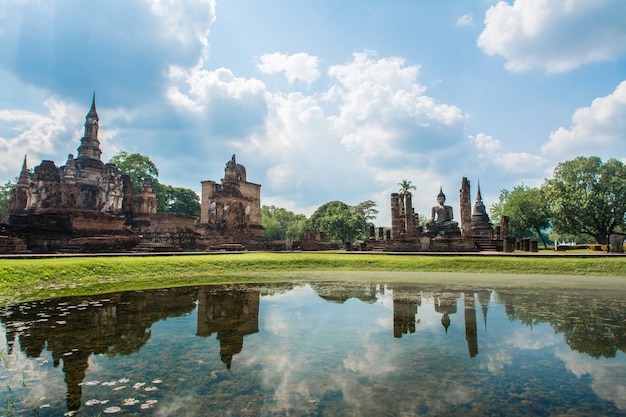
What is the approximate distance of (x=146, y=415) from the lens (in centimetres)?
349

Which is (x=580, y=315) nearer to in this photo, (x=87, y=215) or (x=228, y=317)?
(x=228, y=317)

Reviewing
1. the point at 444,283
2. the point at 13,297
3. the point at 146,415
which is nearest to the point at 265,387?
the point at 146,415

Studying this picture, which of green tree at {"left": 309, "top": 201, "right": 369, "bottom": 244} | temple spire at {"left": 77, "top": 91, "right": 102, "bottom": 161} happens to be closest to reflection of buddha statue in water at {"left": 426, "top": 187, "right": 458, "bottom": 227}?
green tree at {"left": 309, "top": 201, "right": 369, "bottom": 244}

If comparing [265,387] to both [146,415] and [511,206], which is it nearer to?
[146,415]

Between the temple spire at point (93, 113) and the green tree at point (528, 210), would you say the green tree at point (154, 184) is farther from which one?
the green tree at point (528, 210)

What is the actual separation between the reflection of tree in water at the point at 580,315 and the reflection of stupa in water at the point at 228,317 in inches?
207

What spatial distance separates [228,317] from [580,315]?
746 cm

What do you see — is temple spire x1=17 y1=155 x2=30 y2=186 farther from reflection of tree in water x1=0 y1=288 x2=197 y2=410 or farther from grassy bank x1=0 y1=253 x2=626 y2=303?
reflection of tree in water x1=0 y1=288 x2=197 y2=410

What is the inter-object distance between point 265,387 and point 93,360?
2.53 m

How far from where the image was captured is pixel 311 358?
5.27 metres

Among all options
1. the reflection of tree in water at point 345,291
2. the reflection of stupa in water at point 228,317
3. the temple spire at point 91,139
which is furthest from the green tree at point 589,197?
the temple spire at point 91,139

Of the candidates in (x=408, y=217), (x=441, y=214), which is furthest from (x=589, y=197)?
(x=408, y=217)

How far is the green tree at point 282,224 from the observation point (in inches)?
3044

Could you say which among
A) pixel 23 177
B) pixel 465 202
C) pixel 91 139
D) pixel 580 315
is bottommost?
pixel 580 315
